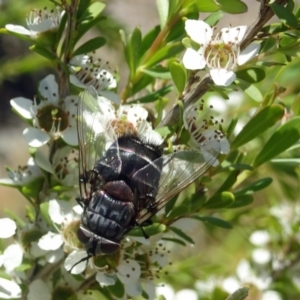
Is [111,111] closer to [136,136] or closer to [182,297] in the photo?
[136,136]

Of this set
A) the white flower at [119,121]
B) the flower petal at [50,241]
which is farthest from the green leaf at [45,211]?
the white flower at [119,121]

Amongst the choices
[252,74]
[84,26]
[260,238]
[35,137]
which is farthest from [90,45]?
[260,238]

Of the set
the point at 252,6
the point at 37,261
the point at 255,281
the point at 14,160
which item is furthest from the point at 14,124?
the point at 37,261

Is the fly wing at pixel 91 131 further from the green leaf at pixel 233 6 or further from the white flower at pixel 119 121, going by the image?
the green leaf at pixel 233 6

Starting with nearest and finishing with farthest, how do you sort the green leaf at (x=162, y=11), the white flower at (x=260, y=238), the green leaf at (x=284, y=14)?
the green leaf at (x=284, y=14), the green leaf at (x=162, y=11), the white flower at (x=260, y=238)

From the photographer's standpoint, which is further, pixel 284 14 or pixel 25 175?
pixel 25 175

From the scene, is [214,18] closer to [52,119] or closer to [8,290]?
[52,119]
